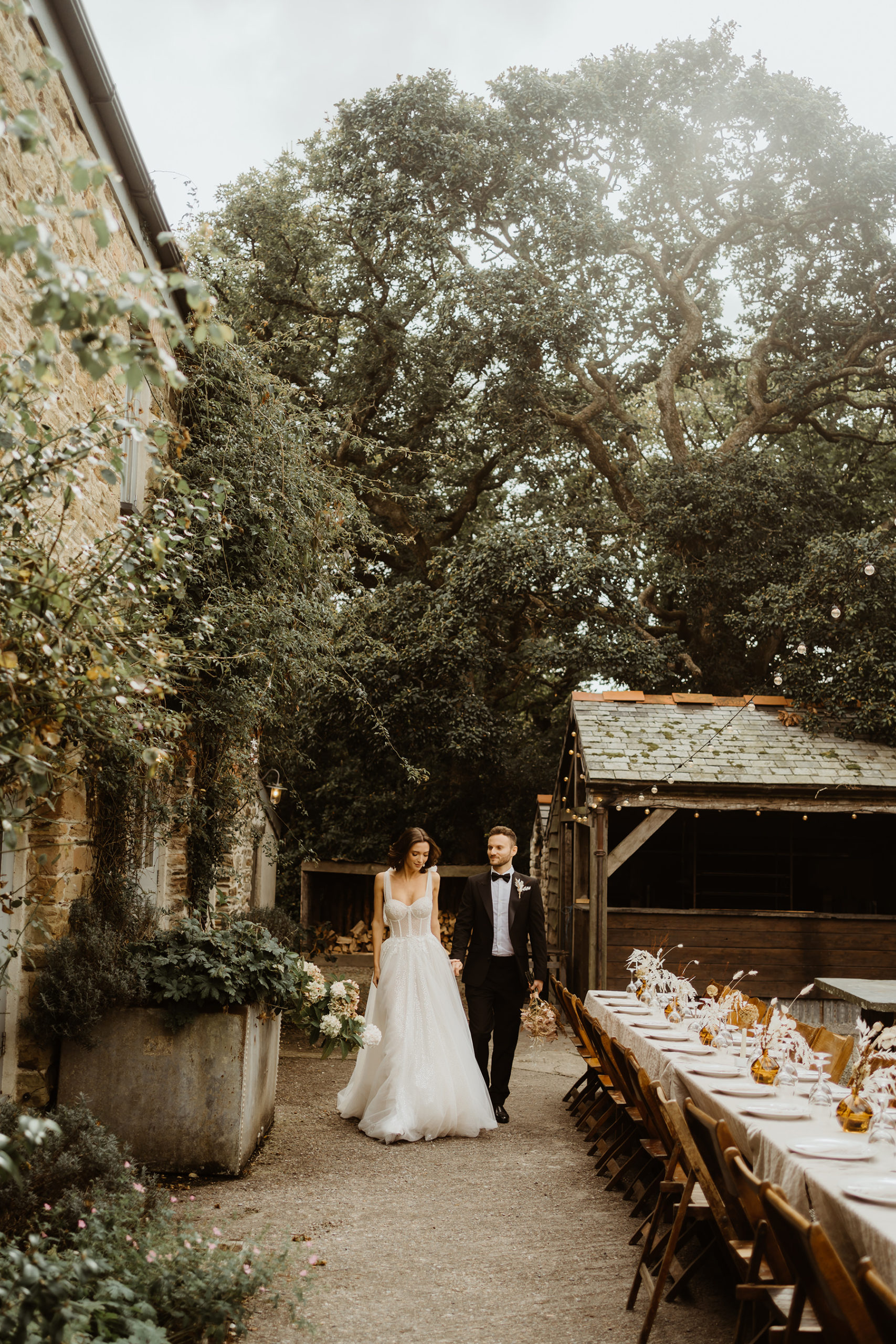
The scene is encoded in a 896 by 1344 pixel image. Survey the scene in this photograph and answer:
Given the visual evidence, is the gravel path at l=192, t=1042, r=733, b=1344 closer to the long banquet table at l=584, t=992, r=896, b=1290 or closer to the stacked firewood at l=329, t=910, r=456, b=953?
the long banquet table at l=584, t=992, r=896, b=1290

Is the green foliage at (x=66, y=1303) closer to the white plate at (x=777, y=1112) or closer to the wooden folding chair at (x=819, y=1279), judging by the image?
the wooden folding chair at (x=819, y=1279)

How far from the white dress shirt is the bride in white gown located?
36cm

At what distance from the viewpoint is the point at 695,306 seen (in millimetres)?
18469

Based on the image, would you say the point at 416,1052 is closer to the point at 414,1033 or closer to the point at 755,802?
the point at 414,1033

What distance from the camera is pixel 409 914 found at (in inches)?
286

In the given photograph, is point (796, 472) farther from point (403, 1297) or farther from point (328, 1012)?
point (403, 1297)

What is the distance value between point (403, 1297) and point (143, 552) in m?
3.01

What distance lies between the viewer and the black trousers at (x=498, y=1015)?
722 cm

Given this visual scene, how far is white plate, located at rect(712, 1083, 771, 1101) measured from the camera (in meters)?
4.71

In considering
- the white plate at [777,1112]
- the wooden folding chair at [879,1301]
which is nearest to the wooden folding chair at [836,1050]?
the white plate at [777,1112]

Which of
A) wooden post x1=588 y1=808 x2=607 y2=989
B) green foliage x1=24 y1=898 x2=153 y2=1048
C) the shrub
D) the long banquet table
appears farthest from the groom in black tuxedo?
the shrub

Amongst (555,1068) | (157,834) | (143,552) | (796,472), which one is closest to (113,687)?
(143,552)

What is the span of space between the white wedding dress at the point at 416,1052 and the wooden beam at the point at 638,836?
4.23 metres

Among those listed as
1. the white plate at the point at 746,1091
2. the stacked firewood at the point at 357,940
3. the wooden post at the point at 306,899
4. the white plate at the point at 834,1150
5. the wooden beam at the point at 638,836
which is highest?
the wooden beam at the point at 638,836
